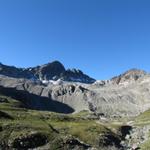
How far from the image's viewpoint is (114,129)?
155m

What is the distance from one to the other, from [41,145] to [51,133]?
35.2 feet

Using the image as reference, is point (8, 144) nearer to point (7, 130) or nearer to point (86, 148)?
point (7, 130)

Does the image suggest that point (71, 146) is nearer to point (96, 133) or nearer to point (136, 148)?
point (136, 148)

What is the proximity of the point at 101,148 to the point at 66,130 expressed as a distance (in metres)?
24.9

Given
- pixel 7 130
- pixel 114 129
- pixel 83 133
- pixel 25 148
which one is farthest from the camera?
pixel 114 129

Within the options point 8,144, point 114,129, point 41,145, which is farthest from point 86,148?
point 114,129

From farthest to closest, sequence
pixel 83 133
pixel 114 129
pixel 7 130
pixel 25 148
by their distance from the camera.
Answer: pixel 114 129 < pixel 83 133 < pixel 7 130 < pixel 25 148

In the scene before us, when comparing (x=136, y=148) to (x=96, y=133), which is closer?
(x=136, y=148)

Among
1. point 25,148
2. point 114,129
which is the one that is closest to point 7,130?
point 25,148

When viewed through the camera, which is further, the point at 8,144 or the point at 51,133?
the point at 51,133

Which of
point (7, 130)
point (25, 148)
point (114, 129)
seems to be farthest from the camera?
point (114, 129)

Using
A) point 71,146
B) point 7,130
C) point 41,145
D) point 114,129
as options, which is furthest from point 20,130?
point 114,129

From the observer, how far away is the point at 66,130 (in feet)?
413

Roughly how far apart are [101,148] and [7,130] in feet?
86.6
